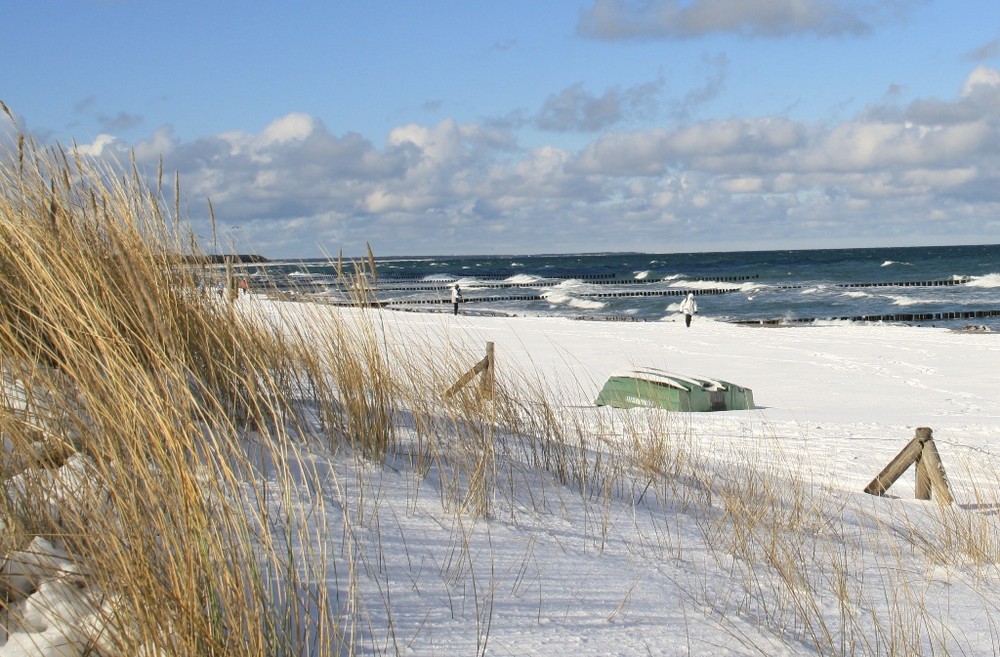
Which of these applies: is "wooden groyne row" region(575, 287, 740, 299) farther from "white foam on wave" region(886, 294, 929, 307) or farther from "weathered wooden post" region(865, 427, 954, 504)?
"weathered wooden post" region(865, 427, 954, 504)

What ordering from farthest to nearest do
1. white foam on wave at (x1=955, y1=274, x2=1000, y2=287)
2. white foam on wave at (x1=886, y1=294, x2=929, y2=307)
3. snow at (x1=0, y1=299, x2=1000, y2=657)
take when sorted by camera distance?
white foam on wave at (x1=955, y1=274, x2=1000, y2=287) < white foam on wave at (x1=886, y1=294, x2=929, y2=307) < snow at (x1=0, y1=299, x2=1000, y2=657)

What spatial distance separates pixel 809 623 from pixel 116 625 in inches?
74.5

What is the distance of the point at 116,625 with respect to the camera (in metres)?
1.80

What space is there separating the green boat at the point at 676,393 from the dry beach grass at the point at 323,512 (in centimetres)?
493

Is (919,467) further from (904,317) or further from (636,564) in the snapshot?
(904,317)

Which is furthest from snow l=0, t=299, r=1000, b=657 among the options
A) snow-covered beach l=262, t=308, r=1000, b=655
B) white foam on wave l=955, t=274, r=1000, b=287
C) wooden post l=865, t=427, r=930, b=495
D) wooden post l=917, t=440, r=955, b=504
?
white foam on wave l=955, t=274, r=1000, b=287

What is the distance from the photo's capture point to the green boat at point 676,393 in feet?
32.0

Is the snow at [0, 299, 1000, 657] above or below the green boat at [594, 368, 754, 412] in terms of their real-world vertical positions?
above

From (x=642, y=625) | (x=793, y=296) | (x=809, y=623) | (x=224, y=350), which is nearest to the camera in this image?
Result: (x=642, y=625)

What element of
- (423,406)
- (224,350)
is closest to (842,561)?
(423,406)

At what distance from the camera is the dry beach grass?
1.90 m

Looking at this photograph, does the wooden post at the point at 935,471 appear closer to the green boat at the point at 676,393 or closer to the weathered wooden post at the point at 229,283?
the green boat at the point at 676,393

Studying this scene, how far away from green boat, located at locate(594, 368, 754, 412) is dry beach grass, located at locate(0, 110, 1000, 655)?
16.2 ft

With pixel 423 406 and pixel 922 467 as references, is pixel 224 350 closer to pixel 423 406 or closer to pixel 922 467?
pixel 423 406
